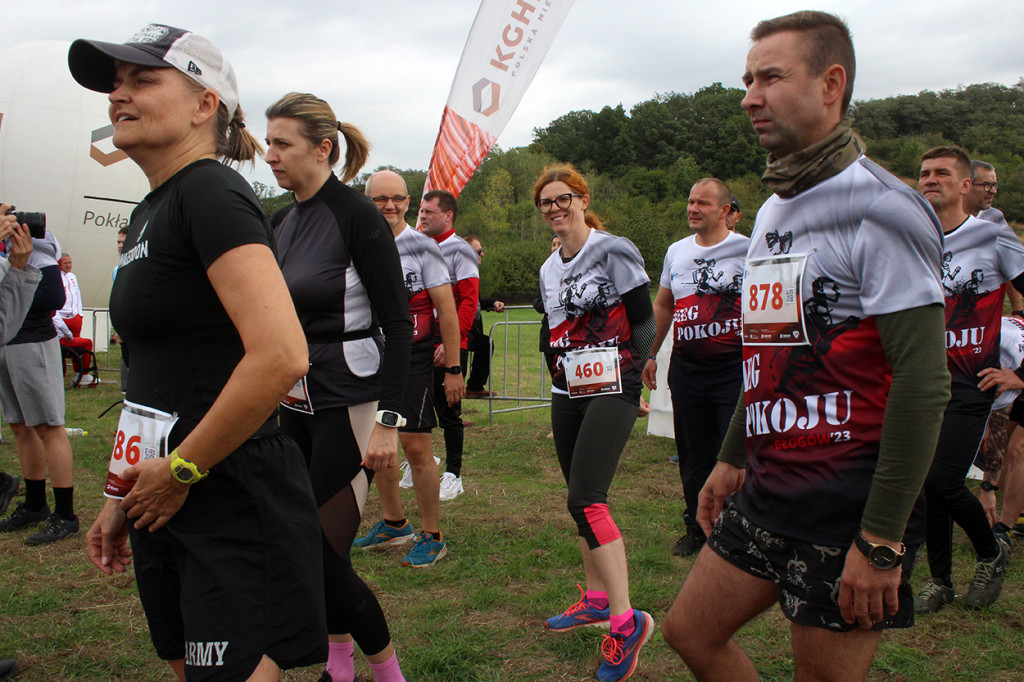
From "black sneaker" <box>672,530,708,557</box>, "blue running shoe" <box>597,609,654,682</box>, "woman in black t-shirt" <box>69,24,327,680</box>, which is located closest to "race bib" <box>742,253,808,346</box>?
"woman in black t-shirt" <box>69,24,327,680</box>

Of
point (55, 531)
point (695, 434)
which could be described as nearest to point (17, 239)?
point (55, 531)

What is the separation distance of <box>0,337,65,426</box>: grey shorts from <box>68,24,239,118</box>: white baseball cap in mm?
3786

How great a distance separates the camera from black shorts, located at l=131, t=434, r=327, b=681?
62.2 inches

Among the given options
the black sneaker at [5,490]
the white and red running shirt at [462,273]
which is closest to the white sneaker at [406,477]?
the white and red running shirt at [462,273]

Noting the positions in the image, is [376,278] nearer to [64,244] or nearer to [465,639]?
[465,639]

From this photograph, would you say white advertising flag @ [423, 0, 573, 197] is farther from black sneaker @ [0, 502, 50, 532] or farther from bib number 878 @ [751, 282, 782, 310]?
bib number 878 @ [751, 282, 782, 310]

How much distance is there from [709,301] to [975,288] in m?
1.39

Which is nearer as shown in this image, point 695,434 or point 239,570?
point 239,570

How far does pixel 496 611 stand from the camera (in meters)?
3.80

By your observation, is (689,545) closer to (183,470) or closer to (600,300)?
(600,300)

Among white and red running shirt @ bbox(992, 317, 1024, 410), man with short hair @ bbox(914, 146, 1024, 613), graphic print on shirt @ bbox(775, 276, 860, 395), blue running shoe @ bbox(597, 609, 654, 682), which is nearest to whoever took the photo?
graphic print on shirt @ bbox(775, 276, 860, 395)

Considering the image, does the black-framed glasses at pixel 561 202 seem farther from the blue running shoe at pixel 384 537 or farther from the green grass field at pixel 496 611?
the blue running shoe at pixel 384 537

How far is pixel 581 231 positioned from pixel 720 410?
1.69m

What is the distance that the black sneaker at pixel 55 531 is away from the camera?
15.5ft
